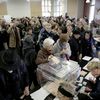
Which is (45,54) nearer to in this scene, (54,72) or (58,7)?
(54,72)

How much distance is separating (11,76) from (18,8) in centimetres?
966

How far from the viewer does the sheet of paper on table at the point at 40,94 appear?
227 cm

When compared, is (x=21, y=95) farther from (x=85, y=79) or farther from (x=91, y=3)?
(x=91, y=3)

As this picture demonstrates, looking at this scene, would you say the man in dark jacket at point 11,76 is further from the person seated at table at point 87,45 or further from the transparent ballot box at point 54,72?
the person seated at table at point 87,45

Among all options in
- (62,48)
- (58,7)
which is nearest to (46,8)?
(58,7)

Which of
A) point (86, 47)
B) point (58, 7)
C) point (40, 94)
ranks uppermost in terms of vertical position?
point (58, 7)

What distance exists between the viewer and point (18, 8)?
1105 cm

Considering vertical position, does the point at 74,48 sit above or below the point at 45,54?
below

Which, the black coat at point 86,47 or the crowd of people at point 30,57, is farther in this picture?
the black coat at point 86,47

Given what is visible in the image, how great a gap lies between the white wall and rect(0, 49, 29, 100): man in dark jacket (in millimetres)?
9096

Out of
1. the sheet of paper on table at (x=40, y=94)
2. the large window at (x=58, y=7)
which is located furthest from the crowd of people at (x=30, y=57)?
the large window at (x=58, y=7)

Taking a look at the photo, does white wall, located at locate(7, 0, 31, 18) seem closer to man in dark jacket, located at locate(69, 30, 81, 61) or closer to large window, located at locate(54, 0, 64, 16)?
large window, located at locate(54, 0, 64, 16)

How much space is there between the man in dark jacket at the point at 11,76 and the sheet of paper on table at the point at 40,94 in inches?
4.5

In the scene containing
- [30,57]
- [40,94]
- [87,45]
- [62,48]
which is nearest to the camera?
[40,94]
